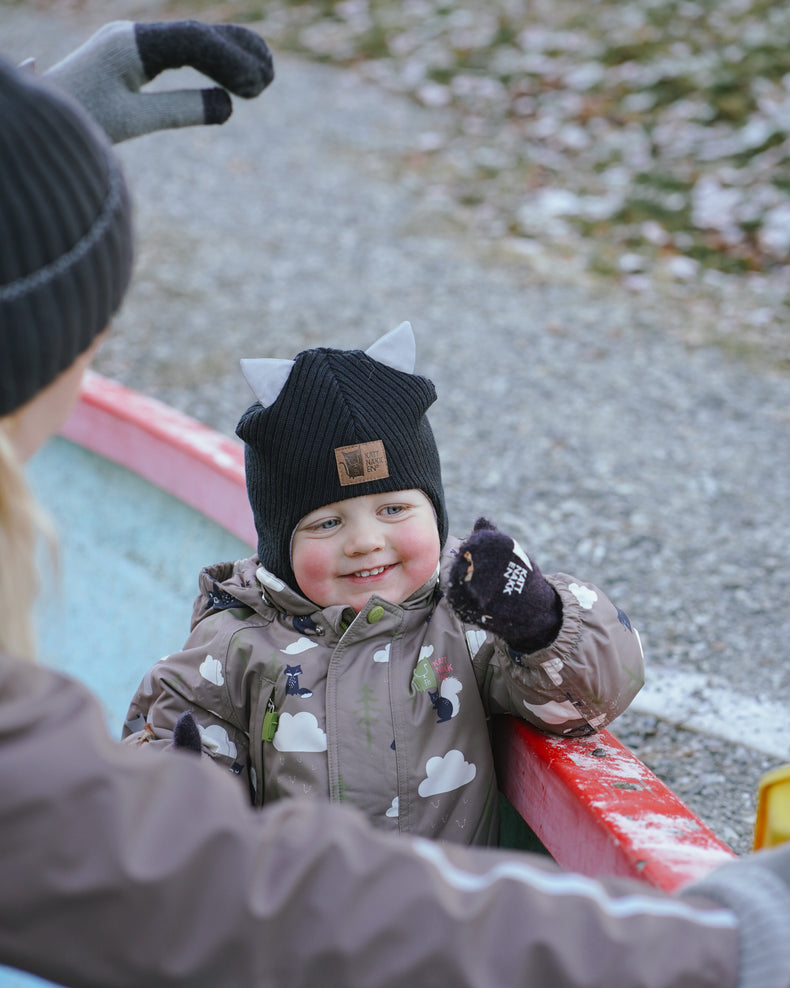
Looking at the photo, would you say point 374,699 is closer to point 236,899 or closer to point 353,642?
point 353,642

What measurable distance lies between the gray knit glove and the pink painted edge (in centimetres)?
91

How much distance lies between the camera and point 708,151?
6266 millimetres

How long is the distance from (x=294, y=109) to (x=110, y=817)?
7735mm

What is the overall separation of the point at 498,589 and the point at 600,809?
1.03ft

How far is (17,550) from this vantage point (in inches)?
36.8

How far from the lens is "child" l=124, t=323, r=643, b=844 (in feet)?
5.42

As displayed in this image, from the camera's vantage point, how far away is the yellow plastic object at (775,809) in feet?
3.66

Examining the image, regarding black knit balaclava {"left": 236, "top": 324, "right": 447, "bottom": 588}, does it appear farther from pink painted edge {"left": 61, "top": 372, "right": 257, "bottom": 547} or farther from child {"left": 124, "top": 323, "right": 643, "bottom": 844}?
pink painted edge {"left": 61, "top": 372, "right": 257, "bottom": 547}

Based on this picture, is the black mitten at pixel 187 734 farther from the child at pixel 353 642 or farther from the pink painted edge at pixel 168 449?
the pink painted edge at pixel 168 449

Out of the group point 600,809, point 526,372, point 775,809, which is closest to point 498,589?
point 600,809

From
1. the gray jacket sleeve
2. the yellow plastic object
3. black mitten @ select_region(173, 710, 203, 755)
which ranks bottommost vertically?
black mitten @ select_region(173, 710, 203, 755)

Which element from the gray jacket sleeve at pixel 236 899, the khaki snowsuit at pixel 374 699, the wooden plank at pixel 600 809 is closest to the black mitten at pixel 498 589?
the khaki snowsuit at pixel 374 699

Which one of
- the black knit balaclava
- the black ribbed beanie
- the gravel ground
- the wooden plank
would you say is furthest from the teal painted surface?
the black ribbed beanie

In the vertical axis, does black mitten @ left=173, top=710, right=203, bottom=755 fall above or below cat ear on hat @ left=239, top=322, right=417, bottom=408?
below
